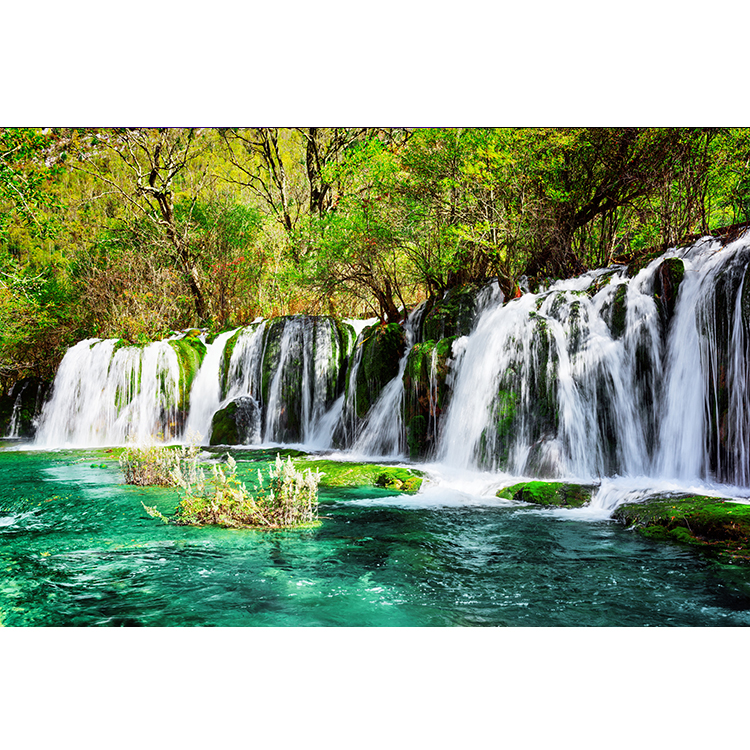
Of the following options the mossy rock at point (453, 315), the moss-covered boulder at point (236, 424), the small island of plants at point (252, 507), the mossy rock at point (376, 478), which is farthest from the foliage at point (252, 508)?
the moss-covered boulder at point (236, 424)

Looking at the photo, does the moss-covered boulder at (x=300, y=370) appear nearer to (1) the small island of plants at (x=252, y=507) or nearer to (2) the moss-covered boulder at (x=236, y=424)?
(2) the moss-covered boulder at (x=236, y=424)

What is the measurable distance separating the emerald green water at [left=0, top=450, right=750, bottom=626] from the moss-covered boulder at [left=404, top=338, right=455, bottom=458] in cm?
368

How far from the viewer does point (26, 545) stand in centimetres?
530

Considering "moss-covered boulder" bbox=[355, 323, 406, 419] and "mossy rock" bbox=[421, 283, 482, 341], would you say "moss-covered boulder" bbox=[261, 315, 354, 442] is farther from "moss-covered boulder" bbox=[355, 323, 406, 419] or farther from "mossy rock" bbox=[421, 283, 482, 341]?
"mossy rock" bbox=[421, 283, 482, 341]

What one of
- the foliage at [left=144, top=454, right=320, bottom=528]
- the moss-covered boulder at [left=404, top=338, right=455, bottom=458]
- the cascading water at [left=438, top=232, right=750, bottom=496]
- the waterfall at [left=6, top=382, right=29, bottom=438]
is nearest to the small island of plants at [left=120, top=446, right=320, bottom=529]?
the foliage at [left=144, top=454, right=320, bottom=528]

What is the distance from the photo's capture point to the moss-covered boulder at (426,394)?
9961 mm

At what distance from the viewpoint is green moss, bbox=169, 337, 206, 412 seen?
14531 millimetres

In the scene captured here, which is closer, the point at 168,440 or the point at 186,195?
the point at 168,440

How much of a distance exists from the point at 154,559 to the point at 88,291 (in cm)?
1485

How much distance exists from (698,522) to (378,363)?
7522 mm

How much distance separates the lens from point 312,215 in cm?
1560

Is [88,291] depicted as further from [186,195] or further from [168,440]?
[168,440]

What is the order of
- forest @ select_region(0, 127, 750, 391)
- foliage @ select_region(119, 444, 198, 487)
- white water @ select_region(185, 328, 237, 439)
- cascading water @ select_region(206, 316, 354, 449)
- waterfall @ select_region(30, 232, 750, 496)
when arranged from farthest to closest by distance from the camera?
white water @ select_region(185, 328, 237, 439), cascading water @ select_region(206, 316, 354, 449), forest @ select_region(0, 127, 750, 391), foliage @ select_region(119, 444, 198, 487), waterfall @ select_region(30, 232, 750, 496)

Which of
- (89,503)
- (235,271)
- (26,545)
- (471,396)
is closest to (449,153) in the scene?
(471,396)
